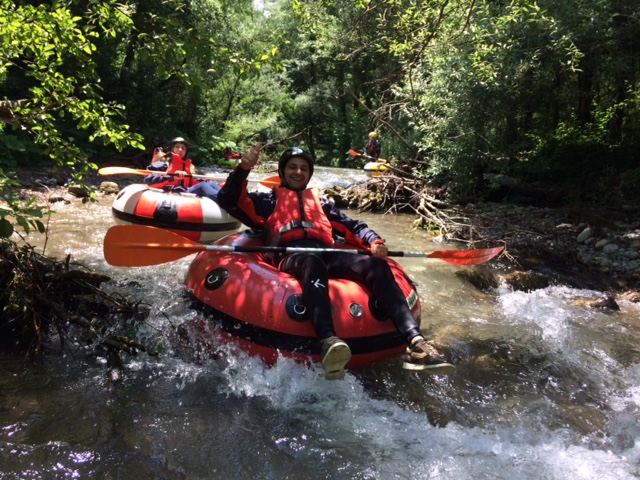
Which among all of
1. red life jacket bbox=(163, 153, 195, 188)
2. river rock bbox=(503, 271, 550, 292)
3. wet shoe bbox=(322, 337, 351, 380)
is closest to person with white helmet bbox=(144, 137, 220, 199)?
red life jacket bbox=(163, 153, 195, 188)

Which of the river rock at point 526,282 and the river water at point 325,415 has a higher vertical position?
the river rock at point 526,282

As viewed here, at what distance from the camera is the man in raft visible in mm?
2549

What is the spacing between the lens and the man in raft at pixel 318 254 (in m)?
2.55

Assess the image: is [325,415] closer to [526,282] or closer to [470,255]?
[470,255]

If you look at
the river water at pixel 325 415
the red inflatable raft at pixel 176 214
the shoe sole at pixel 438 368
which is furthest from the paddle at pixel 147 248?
the red inflatable raft at pixel 176 214

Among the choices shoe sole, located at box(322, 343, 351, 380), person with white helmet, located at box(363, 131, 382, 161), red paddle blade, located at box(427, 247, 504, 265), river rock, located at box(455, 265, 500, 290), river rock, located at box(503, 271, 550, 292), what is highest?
person with white helmet, located at box(363, 131, 382, 161)

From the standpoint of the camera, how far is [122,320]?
312cm

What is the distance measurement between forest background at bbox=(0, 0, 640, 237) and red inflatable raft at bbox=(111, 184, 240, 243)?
957 mm

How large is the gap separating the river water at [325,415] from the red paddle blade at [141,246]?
40cm

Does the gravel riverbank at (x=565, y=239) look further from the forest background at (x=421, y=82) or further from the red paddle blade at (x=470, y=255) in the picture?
the red paddle blade at (x=470, y=255)

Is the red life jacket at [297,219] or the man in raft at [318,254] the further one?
the red life jacket at [297,219]

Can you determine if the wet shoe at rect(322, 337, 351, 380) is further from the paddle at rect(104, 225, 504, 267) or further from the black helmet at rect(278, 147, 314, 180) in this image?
the black helmet at rect(278, 147, 314, 180)

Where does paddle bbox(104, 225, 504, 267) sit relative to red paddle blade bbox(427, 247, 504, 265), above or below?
below

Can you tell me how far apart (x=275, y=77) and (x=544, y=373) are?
22728mm
